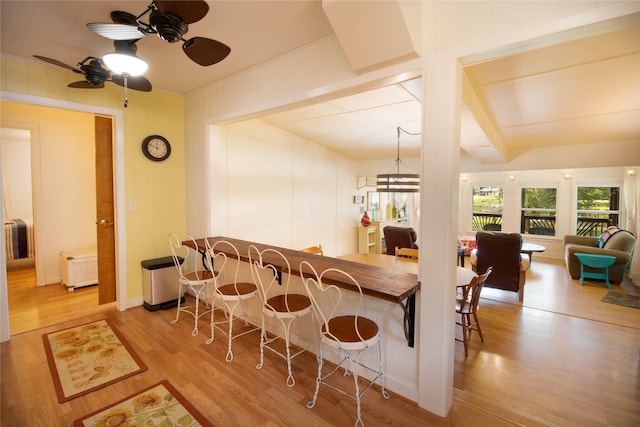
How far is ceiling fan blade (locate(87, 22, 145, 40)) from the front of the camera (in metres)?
1.64

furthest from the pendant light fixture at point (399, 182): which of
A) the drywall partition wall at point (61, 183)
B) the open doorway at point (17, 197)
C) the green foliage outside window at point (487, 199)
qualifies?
the open doorway at point (17, 197)

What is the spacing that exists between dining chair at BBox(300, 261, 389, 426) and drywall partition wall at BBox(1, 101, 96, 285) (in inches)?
174

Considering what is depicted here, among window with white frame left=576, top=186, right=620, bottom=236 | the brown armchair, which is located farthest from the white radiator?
window with white frame left=576, top=186, right=620, bottom=236

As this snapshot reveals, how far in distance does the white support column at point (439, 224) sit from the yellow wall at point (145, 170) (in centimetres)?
327

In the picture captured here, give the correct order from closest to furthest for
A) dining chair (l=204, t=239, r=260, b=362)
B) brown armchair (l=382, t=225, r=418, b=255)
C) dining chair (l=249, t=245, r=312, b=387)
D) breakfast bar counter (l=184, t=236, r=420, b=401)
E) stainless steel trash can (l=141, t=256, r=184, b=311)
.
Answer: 1. breakfast bar counter (l=184, t=236, r=420, b=401)
2. dining chair (l=249, t=245, r=312, b=387)
3. dining chair (l=204, t=239, r=260, b=362)
4. stainless steel trash can (l=141, t=256, r=184, b=311)
5. brown armchair (l=382, t=225, r=418, b=255)

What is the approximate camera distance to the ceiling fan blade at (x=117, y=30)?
1.64m

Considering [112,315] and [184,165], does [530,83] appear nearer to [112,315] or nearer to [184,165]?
[184,165]

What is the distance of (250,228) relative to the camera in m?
4.32

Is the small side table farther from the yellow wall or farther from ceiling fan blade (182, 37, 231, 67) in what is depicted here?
the yellow wall

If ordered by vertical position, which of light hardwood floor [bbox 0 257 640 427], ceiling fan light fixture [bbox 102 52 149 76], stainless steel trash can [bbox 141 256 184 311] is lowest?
light hardwood floor [bbox 0 257 640 427]

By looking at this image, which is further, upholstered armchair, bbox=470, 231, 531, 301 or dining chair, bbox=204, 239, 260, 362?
upholstered armchair, bbox=470, 231, 531, 301

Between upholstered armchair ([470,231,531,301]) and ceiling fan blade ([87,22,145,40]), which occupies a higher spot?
ceiling fan blade ([87,22,145,40])

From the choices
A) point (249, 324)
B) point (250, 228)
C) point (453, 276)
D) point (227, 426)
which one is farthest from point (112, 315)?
point (453, 276)

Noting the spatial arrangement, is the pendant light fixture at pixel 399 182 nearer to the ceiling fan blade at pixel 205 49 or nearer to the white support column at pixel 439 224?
the white support column at pixel 439 224
